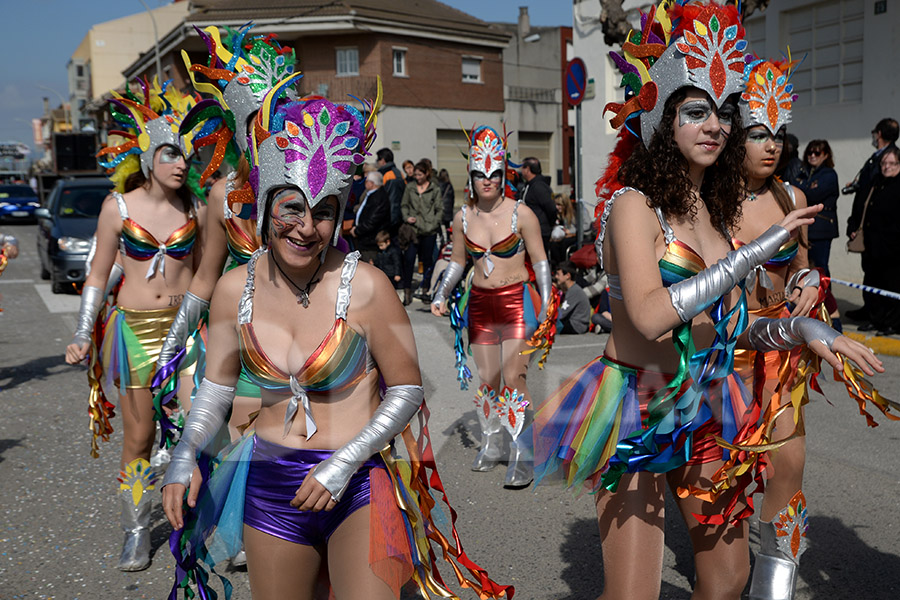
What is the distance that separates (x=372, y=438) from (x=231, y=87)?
2056mm

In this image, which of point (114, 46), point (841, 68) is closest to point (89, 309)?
point (841, 68)

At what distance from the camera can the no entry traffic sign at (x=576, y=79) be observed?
1230cm

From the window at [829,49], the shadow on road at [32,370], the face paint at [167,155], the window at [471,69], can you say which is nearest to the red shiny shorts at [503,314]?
the face paint at [167,155]

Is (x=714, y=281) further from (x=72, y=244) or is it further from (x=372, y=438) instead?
(x=72, y=244)

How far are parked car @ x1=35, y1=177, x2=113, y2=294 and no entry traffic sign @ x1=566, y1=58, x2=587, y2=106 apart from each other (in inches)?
299

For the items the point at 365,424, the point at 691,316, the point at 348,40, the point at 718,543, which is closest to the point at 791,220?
the point at 691,316

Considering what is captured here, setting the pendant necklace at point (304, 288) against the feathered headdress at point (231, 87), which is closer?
the pendant necklace at point (304, 288)

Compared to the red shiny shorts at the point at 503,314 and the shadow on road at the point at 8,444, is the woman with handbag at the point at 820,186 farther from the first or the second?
the shadow on road at the point at 8,444

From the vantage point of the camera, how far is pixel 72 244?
48.5 feet

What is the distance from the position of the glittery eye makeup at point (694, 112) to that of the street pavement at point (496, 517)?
121 cm

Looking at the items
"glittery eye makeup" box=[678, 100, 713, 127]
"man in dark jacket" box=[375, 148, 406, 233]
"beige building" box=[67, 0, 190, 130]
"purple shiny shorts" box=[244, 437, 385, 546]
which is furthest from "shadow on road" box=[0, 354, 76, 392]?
"beige building" box=[67, 0, 190, 130]

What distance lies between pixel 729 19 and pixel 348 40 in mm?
29863

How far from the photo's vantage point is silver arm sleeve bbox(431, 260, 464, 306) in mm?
6398

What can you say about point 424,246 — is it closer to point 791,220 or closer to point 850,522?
point 850,522
